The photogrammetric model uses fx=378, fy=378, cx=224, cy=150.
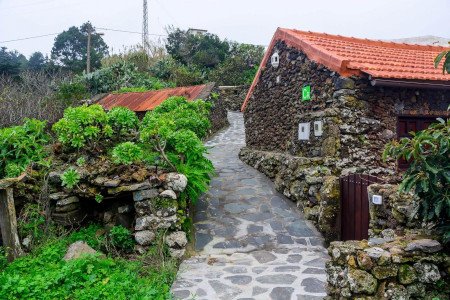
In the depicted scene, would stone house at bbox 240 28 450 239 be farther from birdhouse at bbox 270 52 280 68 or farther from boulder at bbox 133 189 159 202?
boulder at bbox 133 189 159 202

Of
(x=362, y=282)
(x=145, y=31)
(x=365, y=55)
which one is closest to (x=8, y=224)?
(x=362, y=282)

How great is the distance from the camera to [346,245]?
4012 mm

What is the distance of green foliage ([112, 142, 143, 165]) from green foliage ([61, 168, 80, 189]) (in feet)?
2.18

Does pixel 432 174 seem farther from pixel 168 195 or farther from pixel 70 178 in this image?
pixel 70 178

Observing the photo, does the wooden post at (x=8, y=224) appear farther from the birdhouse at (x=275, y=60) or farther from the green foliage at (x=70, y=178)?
the birdhouse at (x=275, y=60)

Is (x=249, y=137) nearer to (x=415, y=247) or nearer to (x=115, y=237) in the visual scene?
(x=115, y=237)

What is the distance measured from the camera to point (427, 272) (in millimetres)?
3711

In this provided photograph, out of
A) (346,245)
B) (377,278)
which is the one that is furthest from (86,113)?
(377,278)

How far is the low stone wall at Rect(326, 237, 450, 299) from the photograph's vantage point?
144 inches

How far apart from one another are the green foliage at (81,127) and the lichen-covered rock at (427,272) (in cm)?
537

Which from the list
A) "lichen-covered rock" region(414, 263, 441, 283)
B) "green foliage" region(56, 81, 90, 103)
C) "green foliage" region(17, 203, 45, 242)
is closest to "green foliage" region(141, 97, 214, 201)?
"green foliage" region(17, 203, 45, 242)

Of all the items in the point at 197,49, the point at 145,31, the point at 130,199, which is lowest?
the point at 130,199

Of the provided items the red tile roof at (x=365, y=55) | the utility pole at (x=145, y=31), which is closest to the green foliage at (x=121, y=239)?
the red tile roof at (x=365, y=55)

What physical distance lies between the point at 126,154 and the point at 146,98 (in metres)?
10.4
